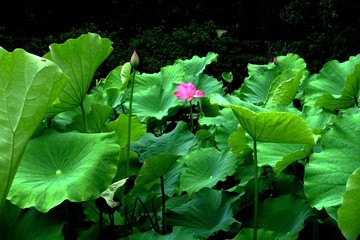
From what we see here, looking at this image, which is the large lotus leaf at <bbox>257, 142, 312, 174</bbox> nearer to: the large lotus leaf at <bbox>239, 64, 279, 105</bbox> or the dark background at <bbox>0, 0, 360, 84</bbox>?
the large lotus leaf at <bbox>239, 64, 279, 105</bbox>

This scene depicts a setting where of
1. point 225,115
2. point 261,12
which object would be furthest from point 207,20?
point 225,115

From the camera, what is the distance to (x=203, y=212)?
1045 mm

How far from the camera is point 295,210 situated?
100 centimetres

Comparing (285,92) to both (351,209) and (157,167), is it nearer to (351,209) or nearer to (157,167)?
(157,167)

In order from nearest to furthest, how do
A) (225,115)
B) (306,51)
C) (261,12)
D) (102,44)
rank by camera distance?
(102,44), (225,115), (306,51), (261,12)

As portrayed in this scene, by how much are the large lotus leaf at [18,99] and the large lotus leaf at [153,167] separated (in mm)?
214

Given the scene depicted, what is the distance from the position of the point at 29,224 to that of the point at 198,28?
22.4 feet

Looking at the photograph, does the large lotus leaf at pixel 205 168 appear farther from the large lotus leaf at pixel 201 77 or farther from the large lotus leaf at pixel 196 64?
the large lotus leaf at pixel 196 64

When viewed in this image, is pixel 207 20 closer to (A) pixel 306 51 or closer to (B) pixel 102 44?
(A) pixel 306 51

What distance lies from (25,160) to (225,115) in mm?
535

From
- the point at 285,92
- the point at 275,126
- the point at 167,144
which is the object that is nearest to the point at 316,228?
the point at 275,126

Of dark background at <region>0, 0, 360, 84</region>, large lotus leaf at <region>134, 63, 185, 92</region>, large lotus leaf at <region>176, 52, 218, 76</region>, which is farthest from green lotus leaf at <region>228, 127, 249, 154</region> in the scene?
dark background at <region>0, 0, 360, 84</region>

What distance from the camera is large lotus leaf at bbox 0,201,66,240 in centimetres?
90

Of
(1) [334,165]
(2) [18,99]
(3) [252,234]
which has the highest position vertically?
(2) [18,99]
